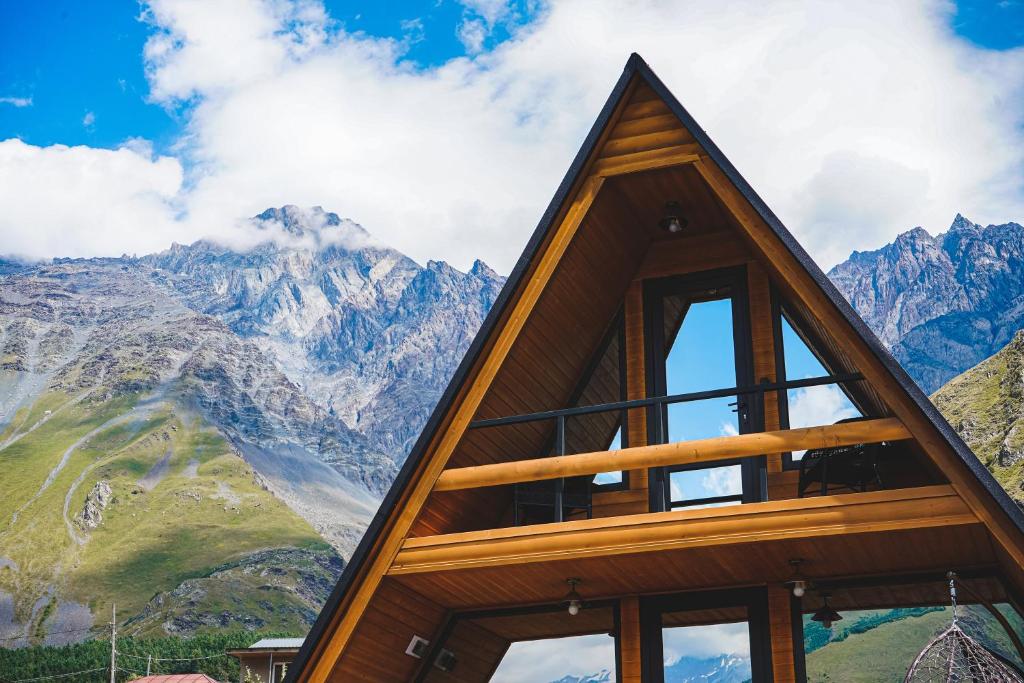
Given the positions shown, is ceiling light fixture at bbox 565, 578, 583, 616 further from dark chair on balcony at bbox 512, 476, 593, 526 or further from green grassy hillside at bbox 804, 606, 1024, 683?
green grassy hillside at bbox 804, 606, 1024, 683

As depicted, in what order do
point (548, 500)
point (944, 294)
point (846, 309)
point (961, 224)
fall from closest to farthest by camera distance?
point (846, 309) < point (548, 500) < point (944, 294) < point (961, 224)

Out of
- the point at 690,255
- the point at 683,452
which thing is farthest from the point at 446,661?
the point at 690,255

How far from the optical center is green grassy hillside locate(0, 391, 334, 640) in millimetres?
142000

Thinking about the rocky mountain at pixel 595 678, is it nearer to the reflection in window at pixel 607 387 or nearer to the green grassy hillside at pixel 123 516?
the reflection in window at pixel 607 387

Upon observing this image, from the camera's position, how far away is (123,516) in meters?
157

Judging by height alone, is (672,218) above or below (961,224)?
below

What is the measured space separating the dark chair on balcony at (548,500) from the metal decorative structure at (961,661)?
357cm

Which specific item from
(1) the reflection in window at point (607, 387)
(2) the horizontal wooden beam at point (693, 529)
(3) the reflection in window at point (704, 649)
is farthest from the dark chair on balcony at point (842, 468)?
(1) the reflection in window at point (607, 387)

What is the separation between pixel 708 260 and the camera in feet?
40.4

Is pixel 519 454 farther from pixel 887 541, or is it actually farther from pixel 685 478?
pixel 887 541

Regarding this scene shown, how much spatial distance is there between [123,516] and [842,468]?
522ft

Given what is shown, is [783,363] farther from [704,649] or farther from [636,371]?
[704,649]

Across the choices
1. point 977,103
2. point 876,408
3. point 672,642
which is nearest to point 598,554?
point 672,642

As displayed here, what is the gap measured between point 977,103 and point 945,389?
70.5 m
